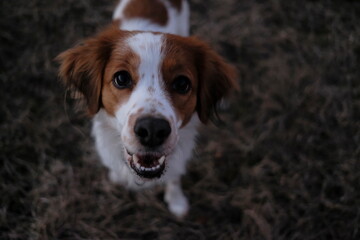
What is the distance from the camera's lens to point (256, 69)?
402cm

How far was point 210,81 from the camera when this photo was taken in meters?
2.49

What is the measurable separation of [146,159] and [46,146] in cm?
158

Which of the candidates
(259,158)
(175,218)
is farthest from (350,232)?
(175,218)

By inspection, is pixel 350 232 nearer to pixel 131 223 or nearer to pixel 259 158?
pixel 259 158

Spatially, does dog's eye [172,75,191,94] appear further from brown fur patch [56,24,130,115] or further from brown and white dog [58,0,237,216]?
brown fur patch [56,24,130,115]

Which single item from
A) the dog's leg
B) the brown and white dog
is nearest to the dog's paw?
the brown and white dog

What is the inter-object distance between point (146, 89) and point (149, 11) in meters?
1.19

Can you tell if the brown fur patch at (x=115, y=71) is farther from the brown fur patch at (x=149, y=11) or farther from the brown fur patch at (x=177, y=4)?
the brown fur patch at (x=177, y=4)

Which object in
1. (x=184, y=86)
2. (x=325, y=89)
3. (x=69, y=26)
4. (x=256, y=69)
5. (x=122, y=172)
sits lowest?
(x=122, y=172)

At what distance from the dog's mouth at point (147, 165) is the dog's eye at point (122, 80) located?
1.46 feet

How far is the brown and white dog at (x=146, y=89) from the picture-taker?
6.47ft

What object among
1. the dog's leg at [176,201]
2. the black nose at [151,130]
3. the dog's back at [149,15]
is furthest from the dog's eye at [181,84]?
the dog's leg at [176,201]

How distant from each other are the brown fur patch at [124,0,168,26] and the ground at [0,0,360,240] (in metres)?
0.97

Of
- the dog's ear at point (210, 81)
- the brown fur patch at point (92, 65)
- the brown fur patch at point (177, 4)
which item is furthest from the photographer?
the brown fur patch at point (177, 4)
